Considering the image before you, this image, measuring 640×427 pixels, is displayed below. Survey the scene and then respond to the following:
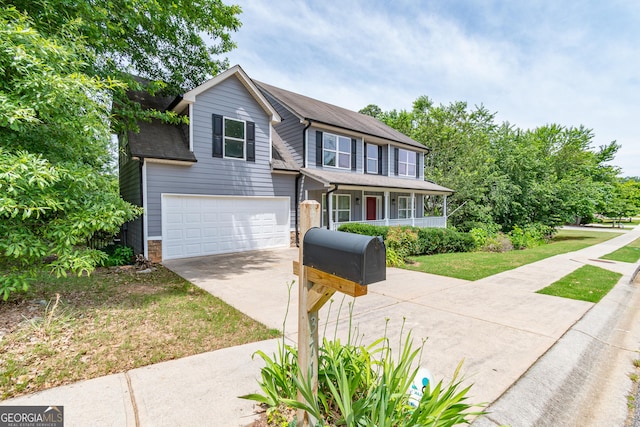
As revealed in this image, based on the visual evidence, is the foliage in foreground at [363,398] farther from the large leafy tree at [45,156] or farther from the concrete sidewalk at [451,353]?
the large leafy tree at [45,156]

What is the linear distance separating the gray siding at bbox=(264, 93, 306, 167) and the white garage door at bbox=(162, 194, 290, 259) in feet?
8.23

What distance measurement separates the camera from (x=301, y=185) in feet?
41.6

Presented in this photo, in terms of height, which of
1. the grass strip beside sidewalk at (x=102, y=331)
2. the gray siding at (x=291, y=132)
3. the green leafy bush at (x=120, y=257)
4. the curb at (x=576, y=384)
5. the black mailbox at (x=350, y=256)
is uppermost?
the gray siding at (x=291, y=132)

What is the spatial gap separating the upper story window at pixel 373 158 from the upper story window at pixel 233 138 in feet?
23.6

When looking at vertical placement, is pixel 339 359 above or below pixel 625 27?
below

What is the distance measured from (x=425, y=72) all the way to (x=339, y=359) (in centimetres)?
1633

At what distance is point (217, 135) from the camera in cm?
1047

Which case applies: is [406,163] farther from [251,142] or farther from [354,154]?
[251,142]

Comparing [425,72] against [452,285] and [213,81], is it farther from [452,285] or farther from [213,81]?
[452,285]

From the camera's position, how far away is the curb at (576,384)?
2.42 meters

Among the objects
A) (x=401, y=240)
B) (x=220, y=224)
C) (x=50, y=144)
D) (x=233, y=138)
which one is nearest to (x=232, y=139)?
(x=233, y=138)

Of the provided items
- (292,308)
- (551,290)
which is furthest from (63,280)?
(551,290)

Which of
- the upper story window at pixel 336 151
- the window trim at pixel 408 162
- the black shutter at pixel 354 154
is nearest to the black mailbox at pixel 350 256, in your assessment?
the upper story window at pixel 336 151

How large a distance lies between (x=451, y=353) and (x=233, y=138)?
9815mm
